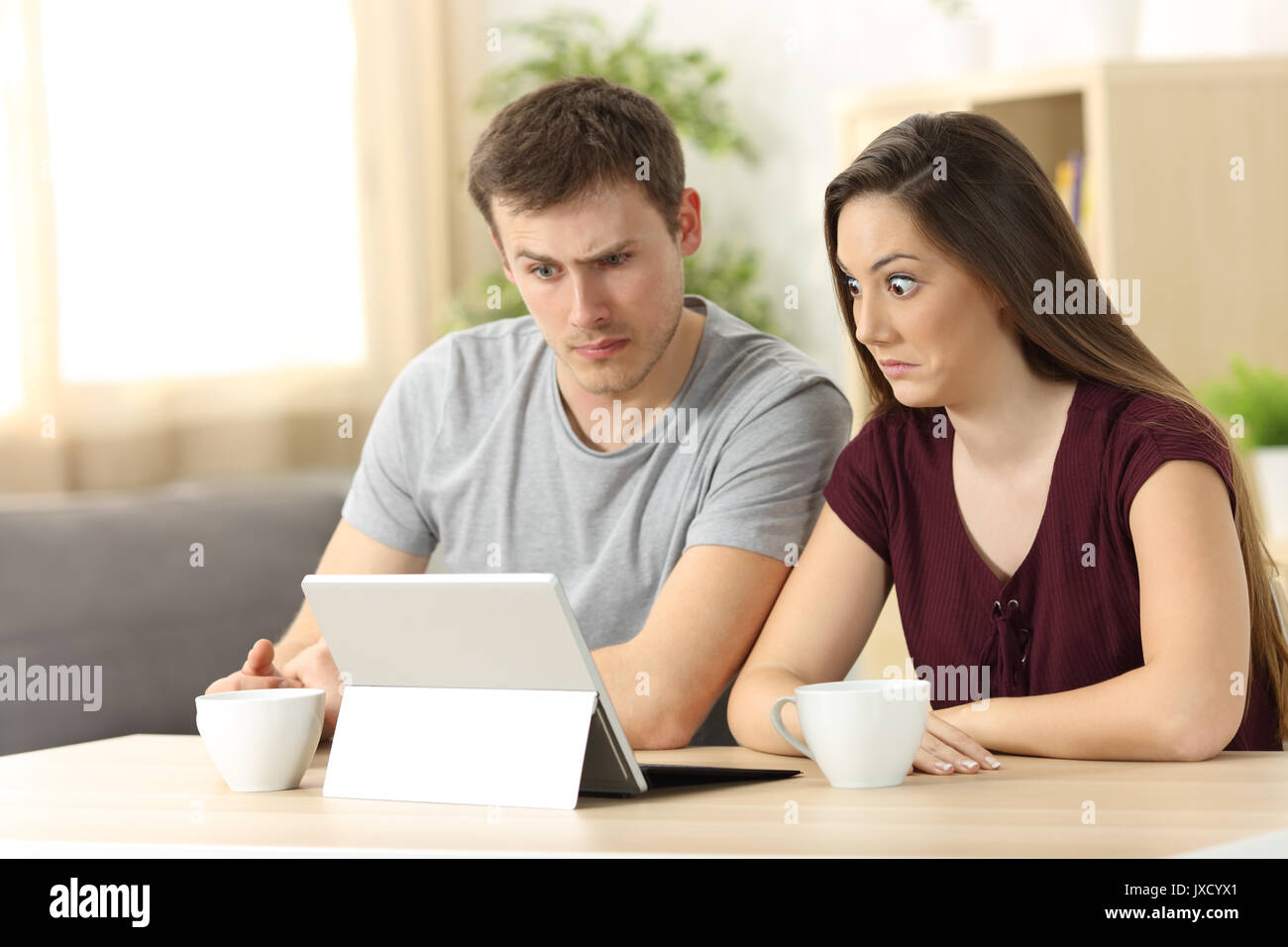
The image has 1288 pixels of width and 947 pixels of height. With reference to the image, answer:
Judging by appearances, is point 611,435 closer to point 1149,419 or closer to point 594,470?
point 594,470

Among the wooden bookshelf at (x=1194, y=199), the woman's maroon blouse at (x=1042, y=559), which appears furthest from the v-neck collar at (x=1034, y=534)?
the wooden bookshelf at (x=1194, y=199)

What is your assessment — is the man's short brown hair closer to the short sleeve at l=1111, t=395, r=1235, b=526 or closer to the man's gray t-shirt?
the man's gray t-shirt

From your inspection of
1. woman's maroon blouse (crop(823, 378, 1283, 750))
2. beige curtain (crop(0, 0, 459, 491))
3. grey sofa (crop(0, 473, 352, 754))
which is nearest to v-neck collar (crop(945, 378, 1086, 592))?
woman's maroon blouse (crop(823, 378, 1283, 750))

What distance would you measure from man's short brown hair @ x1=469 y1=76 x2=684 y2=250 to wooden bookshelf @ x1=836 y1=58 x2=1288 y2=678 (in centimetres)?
136

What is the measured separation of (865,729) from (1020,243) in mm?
584

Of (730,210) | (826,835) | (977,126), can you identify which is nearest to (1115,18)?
(730,210)

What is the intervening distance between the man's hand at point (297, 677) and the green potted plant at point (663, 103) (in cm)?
226

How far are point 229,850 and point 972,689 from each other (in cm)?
80

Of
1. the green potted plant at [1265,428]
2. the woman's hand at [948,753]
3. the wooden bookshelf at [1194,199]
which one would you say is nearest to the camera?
the woman's hand at [948,753]

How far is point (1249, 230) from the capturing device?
287cm

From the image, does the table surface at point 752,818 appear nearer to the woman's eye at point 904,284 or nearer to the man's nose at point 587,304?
the woman's eye at point 904,284

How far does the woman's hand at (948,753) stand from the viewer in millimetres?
1166

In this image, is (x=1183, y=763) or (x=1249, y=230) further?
(x=1249, y=230)
